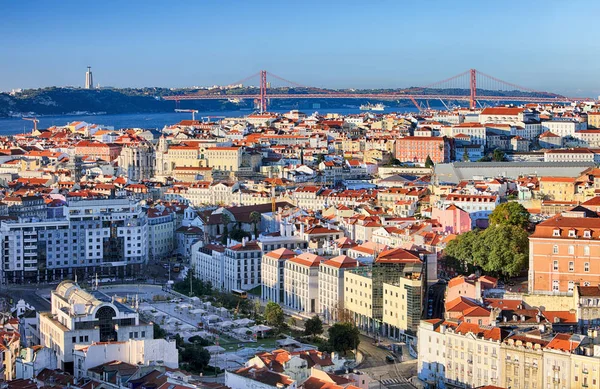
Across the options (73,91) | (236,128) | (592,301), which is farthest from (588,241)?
(73,91)

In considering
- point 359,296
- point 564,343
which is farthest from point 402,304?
point 564,343

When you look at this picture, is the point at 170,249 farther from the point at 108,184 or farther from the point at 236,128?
the point at 236,128

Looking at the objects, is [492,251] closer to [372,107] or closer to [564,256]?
[564,256]

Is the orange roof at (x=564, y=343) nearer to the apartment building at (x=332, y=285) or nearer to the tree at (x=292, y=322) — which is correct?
the apartment building at (x=332, y=285)

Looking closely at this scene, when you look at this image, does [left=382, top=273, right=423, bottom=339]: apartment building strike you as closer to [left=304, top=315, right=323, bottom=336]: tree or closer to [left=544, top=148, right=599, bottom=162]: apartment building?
[left=304, top=315, right=323, bottom=336]: tree

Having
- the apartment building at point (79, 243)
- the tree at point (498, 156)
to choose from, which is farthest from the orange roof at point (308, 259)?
the tree at point (498, 156)

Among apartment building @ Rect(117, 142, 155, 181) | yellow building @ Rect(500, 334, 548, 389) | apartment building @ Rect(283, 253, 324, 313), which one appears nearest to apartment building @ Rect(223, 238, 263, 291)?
apartment building @ Rect(283, 253, 324, 313)
